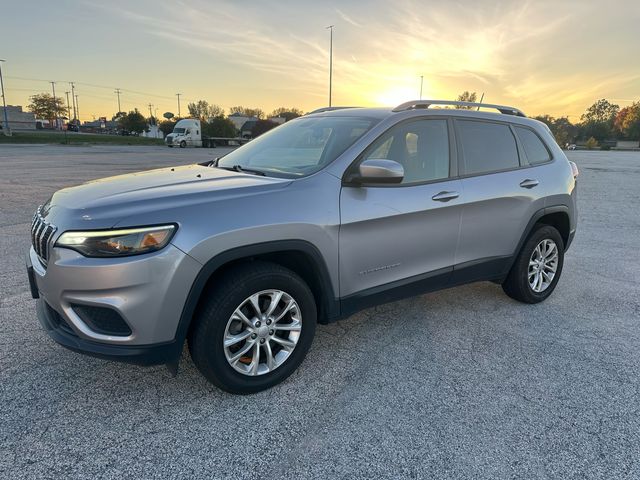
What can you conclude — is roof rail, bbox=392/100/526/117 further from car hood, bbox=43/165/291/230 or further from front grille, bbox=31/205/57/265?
front grille, bbox=31/205/57/265

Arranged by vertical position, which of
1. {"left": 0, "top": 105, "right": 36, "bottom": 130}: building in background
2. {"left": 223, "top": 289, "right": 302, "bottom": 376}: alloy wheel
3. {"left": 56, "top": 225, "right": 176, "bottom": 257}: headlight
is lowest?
{"left": 223, "top": 289, "right": 302, "bottom": 376}: alloy wheel

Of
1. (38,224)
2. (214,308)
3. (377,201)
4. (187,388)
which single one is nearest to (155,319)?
(214,308)

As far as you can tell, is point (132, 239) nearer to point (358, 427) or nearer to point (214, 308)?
point (214, 308)

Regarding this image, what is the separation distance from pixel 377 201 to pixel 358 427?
1.43 metres

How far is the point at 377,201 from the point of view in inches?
118

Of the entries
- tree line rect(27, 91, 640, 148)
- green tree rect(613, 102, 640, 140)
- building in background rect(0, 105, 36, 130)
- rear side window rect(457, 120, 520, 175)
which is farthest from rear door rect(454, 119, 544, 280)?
building in background rect(0, 105, 36, 130)

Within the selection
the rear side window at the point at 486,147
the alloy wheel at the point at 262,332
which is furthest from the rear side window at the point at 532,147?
the alloy wheel at the point at 262,332

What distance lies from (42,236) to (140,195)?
0.61 meters

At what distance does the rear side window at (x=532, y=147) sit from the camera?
4.16m

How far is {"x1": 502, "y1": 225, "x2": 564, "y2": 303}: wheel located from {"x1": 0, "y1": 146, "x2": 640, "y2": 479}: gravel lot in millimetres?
258

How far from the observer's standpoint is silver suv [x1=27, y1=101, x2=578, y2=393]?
2.31 meters

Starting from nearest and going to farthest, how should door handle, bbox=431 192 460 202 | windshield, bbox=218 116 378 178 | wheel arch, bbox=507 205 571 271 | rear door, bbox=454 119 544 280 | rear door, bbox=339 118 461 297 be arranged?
1. rear door, bbox=339 118 461 297
2. windshield, bbox=218 116 378 178
3. door handle, bbox=431 192 460 202
4. rear door, bbox=454 119 544 280
5. wheel arch, bbox=507 205 571 271

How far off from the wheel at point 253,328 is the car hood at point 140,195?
19.0 inches

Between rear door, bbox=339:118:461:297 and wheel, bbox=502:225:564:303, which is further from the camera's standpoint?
wheel, bbox=502:225:564:303
